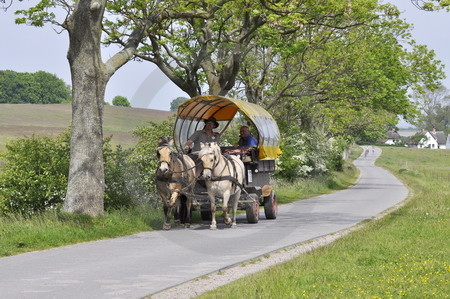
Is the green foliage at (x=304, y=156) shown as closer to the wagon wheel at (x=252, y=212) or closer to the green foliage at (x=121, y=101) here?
the wagon wheel at (x=252, y=212)

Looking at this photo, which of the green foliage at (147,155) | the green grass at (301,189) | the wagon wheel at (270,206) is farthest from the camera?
the green grass at (301,189)

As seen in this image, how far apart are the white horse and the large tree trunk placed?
104 inches

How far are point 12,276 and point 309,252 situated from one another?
207 inches

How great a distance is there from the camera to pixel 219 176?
1725 cm

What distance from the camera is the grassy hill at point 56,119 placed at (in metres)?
62.3

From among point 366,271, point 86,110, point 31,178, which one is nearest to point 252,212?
point 86,110

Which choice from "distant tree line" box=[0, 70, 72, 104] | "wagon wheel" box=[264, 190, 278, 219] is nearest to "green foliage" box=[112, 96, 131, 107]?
"distant tree line" box=[0, 70, 72, 104]

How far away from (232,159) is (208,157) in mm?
1453

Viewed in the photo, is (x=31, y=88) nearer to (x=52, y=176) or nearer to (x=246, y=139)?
(x=246, y=139)

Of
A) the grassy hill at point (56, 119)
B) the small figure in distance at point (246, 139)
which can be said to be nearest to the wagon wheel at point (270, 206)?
the small figure in distance at point (246, 139)

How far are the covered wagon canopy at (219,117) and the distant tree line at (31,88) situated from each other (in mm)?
111477

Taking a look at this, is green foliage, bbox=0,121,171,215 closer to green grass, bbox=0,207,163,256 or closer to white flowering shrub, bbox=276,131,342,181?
green grass, bbox=0,207,163,256

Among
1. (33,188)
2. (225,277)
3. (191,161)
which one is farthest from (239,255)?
(33,188)

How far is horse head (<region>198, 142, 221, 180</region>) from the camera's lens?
54.9 feet
